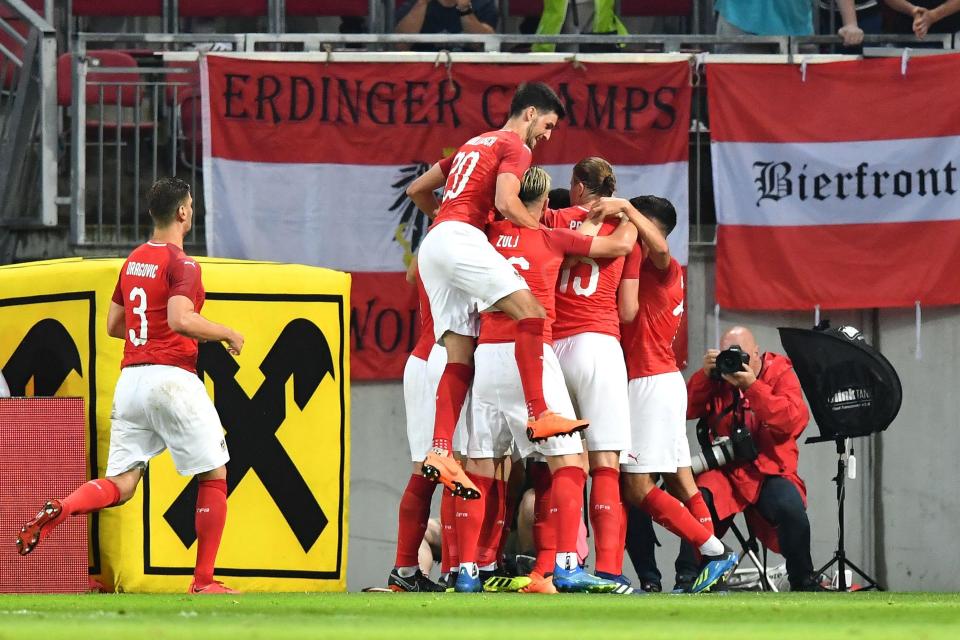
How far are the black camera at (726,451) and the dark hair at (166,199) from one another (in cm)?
360

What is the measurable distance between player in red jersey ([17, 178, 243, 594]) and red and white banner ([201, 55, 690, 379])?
3.73m

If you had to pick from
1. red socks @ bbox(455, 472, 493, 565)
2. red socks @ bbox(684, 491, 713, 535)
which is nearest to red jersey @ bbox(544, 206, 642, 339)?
red socks @ bbox(455, 472, 493, 565)

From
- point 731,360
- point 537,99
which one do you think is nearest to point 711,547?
point 731,360

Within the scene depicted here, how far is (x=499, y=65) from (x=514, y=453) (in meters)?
4.06

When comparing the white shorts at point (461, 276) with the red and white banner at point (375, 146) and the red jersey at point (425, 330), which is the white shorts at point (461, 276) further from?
the red and white banner at point (375, 146)

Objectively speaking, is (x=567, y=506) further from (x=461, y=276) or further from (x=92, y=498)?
(x=92, y=498)

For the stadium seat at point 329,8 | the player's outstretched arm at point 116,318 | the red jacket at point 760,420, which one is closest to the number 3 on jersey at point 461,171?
the player's outstretched arm at point 116,318

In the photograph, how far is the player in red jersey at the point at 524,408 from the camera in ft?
27.2

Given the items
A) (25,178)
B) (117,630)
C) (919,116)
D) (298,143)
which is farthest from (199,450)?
(919,116)

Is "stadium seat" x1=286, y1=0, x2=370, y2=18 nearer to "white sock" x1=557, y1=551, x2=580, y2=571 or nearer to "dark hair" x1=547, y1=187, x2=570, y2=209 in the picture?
"dark hair" x1=547, y1=187, x2=570, y2=209

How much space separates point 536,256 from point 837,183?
4.60 m

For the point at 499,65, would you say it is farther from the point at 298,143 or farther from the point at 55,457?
the point at 55,457

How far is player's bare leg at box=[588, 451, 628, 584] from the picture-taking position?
8.64 m

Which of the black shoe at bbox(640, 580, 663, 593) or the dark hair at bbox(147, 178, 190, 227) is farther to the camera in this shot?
the black shoe at bbox(640, 580, 663, 593)
